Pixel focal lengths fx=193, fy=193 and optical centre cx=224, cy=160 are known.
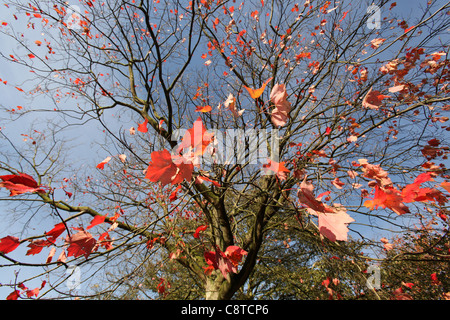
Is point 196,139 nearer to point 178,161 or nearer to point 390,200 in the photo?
point 178,161

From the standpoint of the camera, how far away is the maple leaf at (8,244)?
940mm

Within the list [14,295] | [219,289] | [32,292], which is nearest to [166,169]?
[14,295]

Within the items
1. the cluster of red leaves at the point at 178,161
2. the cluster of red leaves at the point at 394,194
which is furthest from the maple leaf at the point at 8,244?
the cluster of red leaves at the point at 394,194

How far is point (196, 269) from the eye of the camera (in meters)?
3.11

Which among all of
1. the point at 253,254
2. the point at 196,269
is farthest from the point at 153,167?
the point at 196,269

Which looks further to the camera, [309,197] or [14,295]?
[14,295]

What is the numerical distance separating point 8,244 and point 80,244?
1.17 feet

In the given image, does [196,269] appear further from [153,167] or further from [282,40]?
[282,40]

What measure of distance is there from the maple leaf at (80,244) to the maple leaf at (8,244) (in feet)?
0.93

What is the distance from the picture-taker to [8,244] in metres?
0.96

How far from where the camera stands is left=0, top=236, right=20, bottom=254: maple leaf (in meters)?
0.94

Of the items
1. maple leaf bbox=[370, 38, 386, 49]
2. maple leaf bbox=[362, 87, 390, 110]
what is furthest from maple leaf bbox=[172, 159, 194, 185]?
maple leaf bbox=[370, 38, 386, 49]

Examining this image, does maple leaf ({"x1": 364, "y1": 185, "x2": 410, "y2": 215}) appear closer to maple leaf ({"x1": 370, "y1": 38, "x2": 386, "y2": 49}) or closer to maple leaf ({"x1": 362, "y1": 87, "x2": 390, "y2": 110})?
maple leaf ({"x1": 362, "y1": 87, "x2": 390, "y2": 110})
